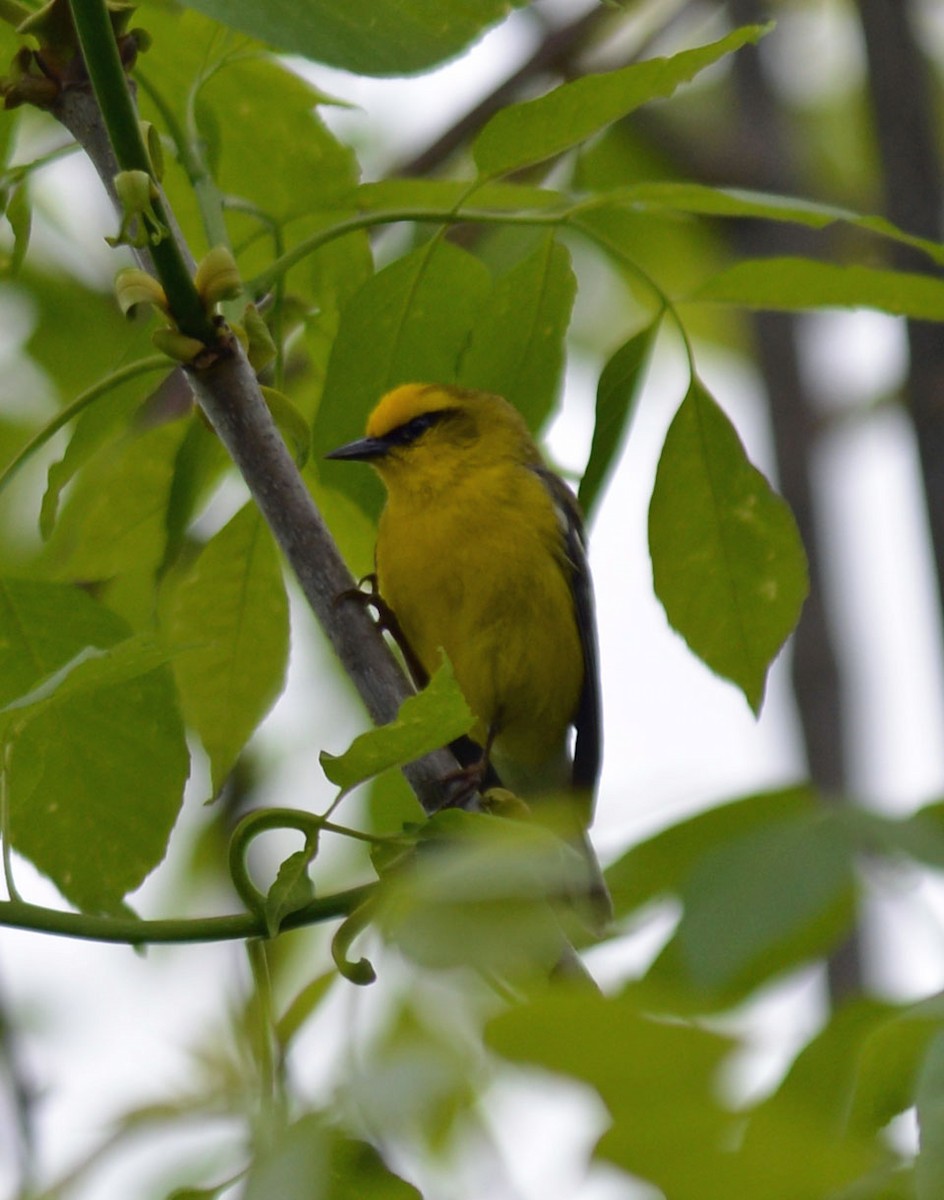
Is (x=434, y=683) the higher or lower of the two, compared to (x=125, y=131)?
lower

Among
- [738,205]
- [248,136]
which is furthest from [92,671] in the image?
[248,136]

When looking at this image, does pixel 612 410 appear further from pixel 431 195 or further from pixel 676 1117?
pixel 676 1117

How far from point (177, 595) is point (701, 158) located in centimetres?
396

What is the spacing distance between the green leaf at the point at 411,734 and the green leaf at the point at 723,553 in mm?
778

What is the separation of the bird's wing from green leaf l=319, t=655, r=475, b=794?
293cm

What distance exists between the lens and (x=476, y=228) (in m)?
4.65

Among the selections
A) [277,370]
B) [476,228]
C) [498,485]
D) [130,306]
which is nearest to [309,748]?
[498,485]

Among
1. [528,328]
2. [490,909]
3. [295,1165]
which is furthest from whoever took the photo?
[528,328]

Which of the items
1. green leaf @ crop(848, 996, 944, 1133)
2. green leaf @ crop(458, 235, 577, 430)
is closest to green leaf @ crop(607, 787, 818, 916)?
green leaf @ crop(848, 996, 944, 1133)

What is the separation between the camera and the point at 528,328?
270 cm

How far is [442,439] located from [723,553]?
7.94 feet

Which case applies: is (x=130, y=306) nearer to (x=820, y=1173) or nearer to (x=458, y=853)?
(x=458, y=853)

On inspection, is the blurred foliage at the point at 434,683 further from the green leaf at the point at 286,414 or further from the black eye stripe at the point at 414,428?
the black eye stripe at the point at 414,428

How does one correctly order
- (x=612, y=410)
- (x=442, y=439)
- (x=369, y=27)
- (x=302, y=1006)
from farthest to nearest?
(x=442, y=439)
(x=612, y=410)
(x=369, y=27)
(x=302, y=1006)
